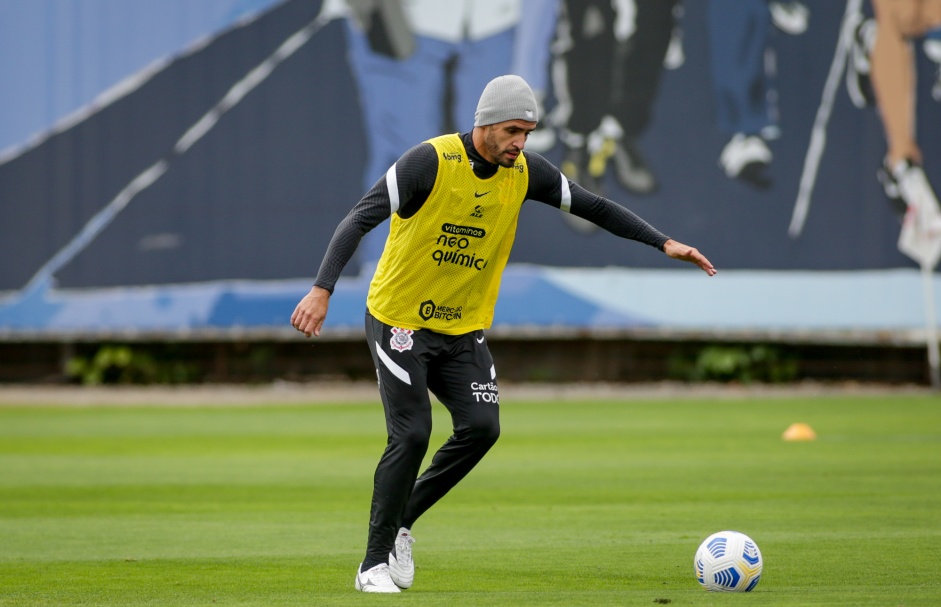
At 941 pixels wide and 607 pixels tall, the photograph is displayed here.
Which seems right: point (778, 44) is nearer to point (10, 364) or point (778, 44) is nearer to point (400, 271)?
point (10, 364)

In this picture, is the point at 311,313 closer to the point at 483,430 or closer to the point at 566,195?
the point at 483,430

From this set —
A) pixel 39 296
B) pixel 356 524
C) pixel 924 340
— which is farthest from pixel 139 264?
pixel 356 524

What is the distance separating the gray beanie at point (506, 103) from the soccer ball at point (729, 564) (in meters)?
2.16

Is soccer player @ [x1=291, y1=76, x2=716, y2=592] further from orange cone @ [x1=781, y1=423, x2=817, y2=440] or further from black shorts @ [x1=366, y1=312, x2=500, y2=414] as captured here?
orange cone @ [x1=781, y1=423, x2=817, y2=440]

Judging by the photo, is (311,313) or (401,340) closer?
(311,313)

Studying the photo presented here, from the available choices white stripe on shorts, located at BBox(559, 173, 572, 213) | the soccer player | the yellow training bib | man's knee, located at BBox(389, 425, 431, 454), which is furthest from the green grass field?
white stripe on shorts, located at BBox(559, 173, 572, 213)

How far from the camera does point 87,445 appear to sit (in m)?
17.5

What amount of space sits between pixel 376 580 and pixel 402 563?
275 millimetres

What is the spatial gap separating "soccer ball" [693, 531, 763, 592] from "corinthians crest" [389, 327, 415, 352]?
5.53 feet

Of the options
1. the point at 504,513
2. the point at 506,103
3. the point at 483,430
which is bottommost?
the point at 504,513

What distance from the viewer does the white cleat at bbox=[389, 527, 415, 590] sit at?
6973mm

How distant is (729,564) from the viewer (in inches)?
259

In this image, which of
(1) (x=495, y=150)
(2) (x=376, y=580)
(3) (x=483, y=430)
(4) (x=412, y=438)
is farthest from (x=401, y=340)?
(2) (x=376, y=580)

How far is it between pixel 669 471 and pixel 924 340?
13425 mm
